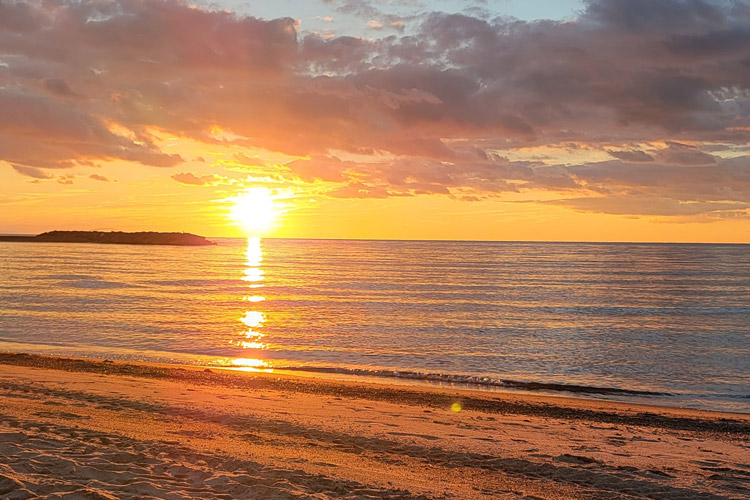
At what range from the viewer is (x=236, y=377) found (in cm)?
2058

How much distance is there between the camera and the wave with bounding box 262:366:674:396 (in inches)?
829

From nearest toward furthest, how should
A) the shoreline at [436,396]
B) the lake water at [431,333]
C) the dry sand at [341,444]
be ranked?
the dry sand at [341,444] < the shoreline at [436,396] < the lake water at [431,333]

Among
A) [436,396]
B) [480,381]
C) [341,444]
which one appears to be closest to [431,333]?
[480,381]

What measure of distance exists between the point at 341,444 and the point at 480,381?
11.0 meters

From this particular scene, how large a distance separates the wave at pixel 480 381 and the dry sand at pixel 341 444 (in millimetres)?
2259

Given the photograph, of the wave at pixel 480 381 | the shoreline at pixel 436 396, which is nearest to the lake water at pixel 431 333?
the wave at pixel 480 381

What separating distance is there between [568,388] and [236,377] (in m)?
11.9

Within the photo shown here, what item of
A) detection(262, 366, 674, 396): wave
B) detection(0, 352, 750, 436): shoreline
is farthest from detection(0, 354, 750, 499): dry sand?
detection(262, 366, 674, 396): wave

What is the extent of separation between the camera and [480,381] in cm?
2186

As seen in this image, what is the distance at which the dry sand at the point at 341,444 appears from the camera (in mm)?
9008

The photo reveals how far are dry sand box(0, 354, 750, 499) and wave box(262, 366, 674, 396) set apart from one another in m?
2.26

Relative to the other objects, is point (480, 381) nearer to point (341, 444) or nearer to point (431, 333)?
point (341, 444)

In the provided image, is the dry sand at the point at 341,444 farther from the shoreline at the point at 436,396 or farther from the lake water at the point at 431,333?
the lake water at the point at 431,333

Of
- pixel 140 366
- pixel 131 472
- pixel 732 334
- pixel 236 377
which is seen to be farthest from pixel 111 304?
pixel 732 334
